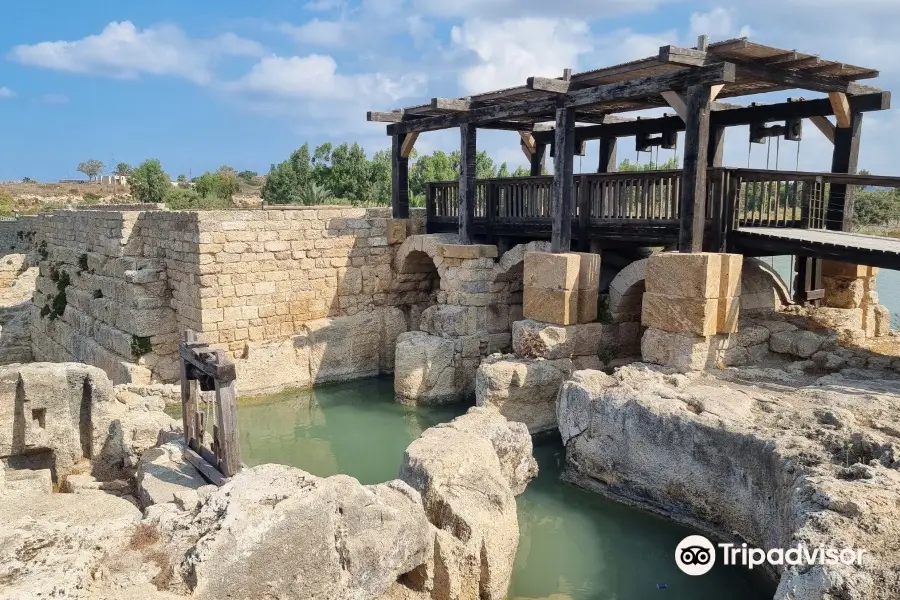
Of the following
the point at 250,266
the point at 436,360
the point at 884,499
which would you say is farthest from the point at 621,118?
the point at 884,499

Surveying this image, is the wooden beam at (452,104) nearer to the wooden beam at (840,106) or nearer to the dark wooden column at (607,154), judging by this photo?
the dark wooden column at (607,154)

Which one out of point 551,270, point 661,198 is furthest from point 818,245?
point 551,270

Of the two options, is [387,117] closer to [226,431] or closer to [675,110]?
[675,110]

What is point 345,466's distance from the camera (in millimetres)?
8250

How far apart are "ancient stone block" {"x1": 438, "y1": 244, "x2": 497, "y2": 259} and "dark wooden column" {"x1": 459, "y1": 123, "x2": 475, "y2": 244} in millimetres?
310

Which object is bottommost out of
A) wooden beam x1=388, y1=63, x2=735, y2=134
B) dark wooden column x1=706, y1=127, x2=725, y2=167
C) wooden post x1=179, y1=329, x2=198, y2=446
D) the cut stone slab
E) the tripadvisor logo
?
the tripadvisor logo

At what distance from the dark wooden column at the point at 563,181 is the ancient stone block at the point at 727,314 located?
7.68 ft

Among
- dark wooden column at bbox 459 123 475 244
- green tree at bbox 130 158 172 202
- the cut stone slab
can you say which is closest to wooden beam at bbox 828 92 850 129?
the cut stone slab

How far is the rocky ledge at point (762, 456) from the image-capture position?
12.8 ft

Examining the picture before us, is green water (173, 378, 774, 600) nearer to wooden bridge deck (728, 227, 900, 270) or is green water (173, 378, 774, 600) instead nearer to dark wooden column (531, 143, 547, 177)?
wooden bridge deck (728, 227, 900, 270)

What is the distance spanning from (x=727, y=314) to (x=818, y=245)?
118 cm

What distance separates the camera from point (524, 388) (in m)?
A: 8.65

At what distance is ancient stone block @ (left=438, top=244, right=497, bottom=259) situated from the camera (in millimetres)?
10672

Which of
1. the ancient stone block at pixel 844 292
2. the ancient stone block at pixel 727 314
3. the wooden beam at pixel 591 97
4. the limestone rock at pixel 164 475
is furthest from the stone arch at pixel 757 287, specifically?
the limestone rock at pixel 164 475
